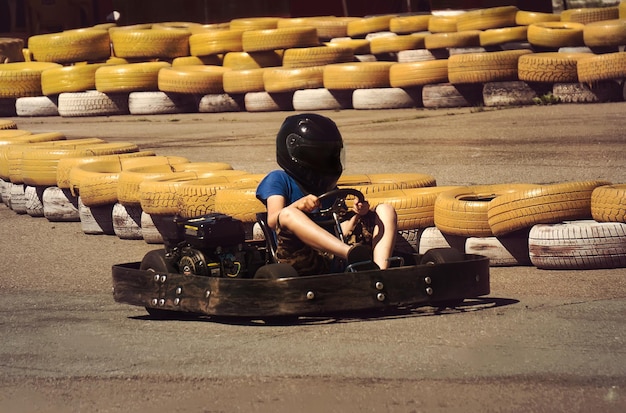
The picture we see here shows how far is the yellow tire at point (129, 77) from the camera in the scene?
16.3m

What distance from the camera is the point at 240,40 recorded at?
17516mm

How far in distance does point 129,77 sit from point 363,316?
11727 mm

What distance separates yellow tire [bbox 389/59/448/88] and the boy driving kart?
29.4 feet

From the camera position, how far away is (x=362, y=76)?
14.8 m

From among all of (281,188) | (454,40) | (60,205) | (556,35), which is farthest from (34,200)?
(454,40)

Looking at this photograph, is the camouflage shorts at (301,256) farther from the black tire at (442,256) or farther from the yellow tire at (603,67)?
the yellow tire at (603,67)

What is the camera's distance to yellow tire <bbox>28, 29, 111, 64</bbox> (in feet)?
58.9

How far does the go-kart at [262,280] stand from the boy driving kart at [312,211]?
0.07m

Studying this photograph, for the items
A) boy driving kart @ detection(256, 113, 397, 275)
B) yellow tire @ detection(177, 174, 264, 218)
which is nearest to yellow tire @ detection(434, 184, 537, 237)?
boy driving kart @ detection(256, 113, 397, 275)

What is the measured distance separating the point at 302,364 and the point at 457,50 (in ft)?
A: 43.4

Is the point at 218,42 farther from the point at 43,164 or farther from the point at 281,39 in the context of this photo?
the point at 43,164

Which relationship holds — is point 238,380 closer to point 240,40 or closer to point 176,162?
point 176,162

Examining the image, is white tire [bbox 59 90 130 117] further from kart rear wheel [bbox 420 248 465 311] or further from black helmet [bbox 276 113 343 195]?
kart rear wheel [bbox 420 248 465 311]

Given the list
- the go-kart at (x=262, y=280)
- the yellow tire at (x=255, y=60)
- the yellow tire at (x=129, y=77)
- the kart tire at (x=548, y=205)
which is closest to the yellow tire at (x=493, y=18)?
the yellow tire at (x=255, y=60)
